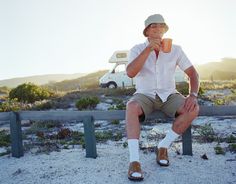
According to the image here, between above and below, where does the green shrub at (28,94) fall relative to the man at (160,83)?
below

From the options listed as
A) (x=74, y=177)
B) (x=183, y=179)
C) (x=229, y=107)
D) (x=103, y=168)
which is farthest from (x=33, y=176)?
(x=229, y=107)

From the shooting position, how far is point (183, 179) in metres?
4.21

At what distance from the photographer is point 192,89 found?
4707 millimetres

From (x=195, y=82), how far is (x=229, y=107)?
60 centimetres

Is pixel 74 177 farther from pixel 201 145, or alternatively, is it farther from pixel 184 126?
pixel 201 145

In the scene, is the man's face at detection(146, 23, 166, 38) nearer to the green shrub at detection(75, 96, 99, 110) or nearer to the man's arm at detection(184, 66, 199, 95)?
the man's arm at detection(184, 66, 199, 95)

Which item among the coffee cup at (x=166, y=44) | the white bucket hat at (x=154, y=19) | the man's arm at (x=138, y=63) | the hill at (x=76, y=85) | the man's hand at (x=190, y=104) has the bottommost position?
the hill at (x=76, y=85)

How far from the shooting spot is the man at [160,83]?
14.8ft

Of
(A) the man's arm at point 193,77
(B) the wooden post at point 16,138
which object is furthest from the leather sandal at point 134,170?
(B) the wooden post at point 16,138

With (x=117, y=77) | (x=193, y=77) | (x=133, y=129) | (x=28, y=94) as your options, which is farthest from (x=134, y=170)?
(x=117, y=77)

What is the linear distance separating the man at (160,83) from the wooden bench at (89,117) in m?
0.31

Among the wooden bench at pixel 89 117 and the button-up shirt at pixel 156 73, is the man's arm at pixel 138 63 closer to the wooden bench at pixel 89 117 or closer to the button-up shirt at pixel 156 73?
the button-up shirt at pixel 156 73

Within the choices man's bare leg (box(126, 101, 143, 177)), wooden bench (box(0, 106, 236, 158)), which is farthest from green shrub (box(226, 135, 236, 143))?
man's bare leg (box(126, 101, 143, 177))

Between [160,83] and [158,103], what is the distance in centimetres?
26
